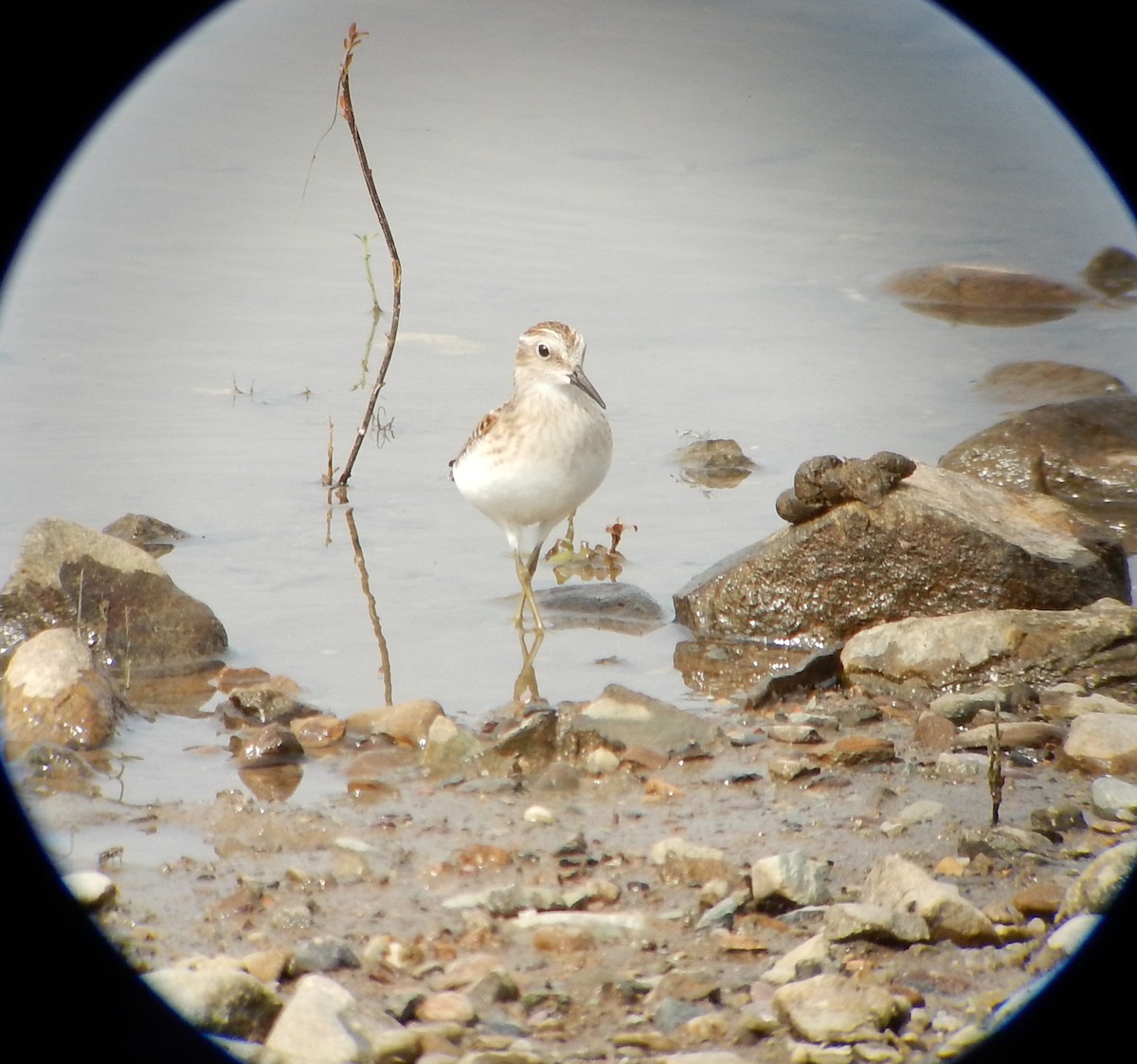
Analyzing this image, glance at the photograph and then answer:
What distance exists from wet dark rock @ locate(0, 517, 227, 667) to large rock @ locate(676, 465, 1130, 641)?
2294mm

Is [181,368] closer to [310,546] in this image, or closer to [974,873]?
[310,546]

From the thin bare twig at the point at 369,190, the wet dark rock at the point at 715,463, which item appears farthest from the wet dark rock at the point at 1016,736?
the thin bare twig at the point at 369,190

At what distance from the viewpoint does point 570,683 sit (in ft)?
20.2

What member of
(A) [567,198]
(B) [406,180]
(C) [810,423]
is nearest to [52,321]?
(B) [406,180]

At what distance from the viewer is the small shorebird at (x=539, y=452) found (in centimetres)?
685

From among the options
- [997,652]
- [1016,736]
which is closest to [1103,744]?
[1016,736]

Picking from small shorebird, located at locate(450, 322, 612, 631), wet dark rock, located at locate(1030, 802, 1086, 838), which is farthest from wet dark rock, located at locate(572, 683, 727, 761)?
small shorebird, located at locate(450, 322, 612, 631)

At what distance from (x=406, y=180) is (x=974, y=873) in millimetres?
7530

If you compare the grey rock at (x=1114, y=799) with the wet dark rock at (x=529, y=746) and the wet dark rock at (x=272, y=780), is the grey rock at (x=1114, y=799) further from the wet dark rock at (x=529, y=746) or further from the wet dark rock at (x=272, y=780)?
the wet dark rock at (x=272, y=780)

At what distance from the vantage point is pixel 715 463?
894cm

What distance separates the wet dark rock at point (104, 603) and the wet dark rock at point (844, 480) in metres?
2.72

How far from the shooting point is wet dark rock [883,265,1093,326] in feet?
44.0

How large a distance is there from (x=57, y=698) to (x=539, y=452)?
103 inches

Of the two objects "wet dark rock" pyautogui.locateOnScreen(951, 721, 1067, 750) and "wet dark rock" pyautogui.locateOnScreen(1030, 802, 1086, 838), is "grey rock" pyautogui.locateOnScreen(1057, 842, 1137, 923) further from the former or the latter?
"wet dark rock" pyautogui.locateOnScreen(951, 721, 1067, 750)
